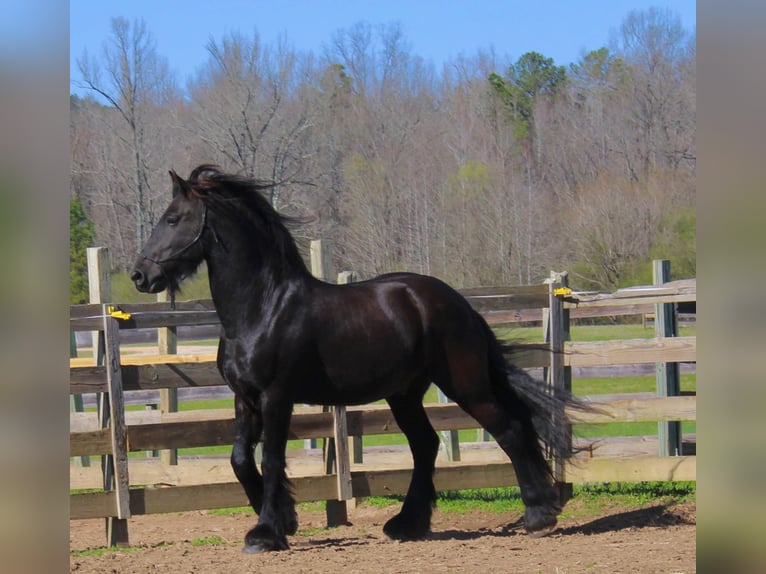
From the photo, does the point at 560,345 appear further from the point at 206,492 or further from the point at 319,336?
the point at 206,492

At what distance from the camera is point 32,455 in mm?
1100

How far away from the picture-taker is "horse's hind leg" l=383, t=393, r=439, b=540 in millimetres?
6348

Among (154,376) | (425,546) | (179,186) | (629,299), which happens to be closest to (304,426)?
(154,376)

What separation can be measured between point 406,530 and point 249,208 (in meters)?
2.46

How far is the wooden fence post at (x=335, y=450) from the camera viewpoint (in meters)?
6.68

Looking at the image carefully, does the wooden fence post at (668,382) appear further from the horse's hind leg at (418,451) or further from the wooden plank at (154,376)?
the wooden plank at (154,376)

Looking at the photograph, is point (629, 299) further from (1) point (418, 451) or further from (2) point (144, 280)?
(2) point (144, 280)

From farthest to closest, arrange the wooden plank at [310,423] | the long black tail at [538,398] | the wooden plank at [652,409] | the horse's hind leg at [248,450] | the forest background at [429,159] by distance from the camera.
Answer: the forest background at [429,159] < the wooden plank at [652,409] < the long black tail at [538,398] < the wooden plank at [310,423] < the horse's hind leg at [248,450]

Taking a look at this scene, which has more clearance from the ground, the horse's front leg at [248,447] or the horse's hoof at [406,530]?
the horse's front leg at [248,447]

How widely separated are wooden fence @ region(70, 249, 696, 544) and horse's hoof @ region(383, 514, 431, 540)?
56 centimetres

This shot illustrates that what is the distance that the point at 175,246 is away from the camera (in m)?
5.77

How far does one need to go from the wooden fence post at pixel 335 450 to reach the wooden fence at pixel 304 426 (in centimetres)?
1

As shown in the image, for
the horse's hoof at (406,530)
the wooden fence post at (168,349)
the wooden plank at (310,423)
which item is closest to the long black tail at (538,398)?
the wooden plank at (310,423)

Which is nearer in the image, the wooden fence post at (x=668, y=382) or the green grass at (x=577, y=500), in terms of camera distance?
the green grass at (x=577, y=500)
